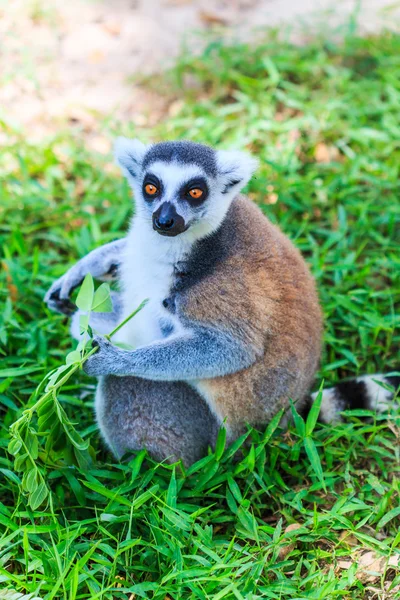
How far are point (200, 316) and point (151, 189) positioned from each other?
68cm

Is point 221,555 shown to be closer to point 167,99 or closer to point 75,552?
point 75,552

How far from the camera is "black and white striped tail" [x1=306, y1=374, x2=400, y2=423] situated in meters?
3.79

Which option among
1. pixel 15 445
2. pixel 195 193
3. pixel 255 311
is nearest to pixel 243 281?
pixel 255 311

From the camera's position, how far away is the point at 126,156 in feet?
11.9

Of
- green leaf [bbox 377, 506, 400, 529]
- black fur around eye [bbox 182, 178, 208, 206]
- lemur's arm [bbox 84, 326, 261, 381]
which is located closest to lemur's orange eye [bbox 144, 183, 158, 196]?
black fur around eye [bbox 182, 178, 208, 206]

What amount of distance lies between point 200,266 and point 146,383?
2.11 ft

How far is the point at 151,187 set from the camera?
3.43m

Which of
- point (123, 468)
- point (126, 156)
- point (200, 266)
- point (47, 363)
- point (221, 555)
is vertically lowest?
point (221, 555)

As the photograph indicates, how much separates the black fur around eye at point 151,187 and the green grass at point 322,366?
1.21 metres

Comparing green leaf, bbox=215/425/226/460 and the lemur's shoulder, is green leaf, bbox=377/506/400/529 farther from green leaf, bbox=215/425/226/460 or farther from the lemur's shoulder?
the lemur's shoulder

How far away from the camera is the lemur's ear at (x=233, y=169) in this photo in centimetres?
345

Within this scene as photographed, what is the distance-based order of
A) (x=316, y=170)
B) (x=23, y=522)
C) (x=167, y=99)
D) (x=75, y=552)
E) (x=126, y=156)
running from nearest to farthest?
1. (x=75, y=552)
2. (x=23, y=522)
3. (x=126, y=156)
4. (x=316, y=170)
5. (x=167, y=99)

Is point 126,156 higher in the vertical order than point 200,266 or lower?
higher

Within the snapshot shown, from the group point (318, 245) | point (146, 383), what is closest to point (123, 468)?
point (146, 383)
